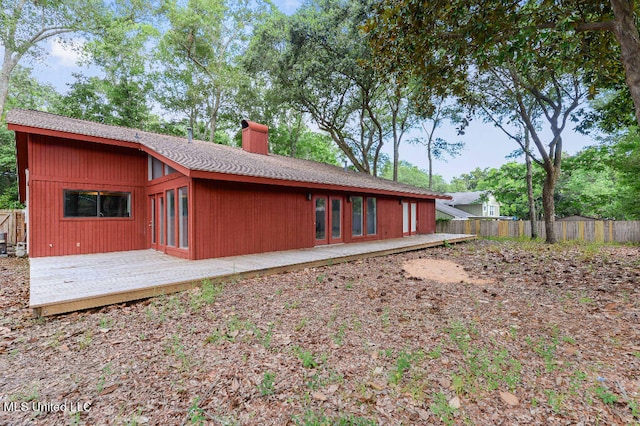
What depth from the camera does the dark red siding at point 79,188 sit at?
25.1ft

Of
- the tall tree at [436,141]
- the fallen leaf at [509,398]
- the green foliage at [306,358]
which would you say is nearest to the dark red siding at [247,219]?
the green foliage at [306,358]

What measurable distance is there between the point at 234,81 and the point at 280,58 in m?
6.84

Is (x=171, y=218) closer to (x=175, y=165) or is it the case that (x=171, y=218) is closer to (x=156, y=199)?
(x=156, y=199)

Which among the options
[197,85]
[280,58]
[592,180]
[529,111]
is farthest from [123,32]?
[592,180]

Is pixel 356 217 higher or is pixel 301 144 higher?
pixel 301 144

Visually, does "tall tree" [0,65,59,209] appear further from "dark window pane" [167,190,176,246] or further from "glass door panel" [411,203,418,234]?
"glass door panel" [411,203,418,234]

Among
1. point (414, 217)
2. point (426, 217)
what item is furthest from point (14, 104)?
point (426, 217)

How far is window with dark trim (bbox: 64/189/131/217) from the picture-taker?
8156mm

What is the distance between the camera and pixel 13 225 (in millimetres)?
10078

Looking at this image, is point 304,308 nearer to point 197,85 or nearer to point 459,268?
point 459,268

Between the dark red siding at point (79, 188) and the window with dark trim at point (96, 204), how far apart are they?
0.13 metres

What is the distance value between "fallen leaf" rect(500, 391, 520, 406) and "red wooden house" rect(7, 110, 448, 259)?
6269mm

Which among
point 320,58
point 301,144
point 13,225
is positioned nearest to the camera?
point 13,225

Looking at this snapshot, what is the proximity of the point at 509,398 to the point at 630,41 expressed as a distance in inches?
231
